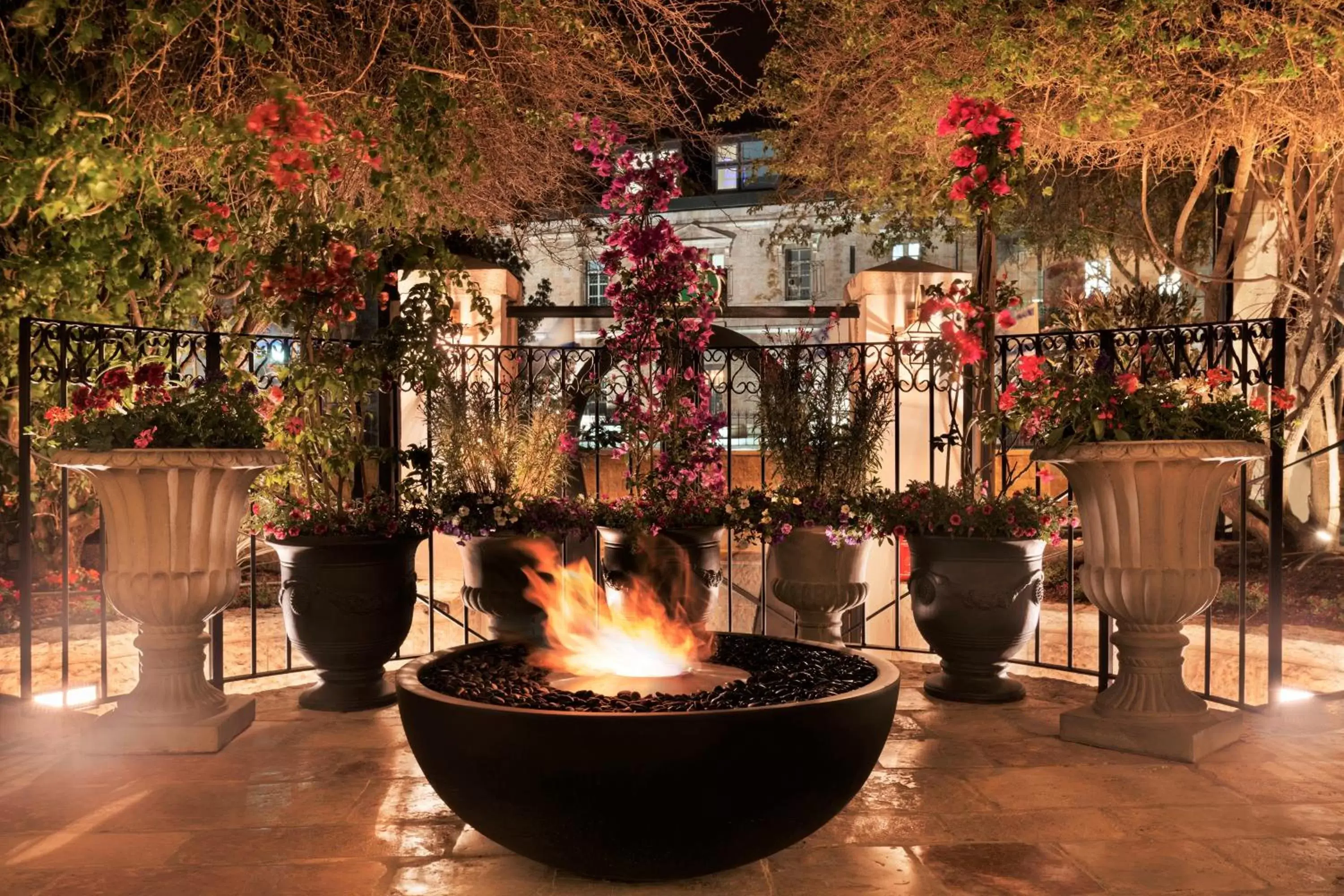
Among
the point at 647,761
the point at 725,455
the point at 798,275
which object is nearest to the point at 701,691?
the point at 647,761

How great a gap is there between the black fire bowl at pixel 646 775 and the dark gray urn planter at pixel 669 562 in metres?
2.33

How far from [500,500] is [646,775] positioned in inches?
110

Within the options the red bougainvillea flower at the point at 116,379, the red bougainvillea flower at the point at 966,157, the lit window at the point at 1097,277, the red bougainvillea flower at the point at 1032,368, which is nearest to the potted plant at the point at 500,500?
the red bougainvillea flower at the point at 116,379

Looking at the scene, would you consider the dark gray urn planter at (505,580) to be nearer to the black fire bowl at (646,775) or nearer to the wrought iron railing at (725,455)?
the wrought iron railing at (725,455)

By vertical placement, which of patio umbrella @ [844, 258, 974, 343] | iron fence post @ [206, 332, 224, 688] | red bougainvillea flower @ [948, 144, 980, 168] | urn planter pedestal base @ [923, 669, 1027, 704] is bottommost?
urn planter pedestal base @ [923, 669, 1027, 704]

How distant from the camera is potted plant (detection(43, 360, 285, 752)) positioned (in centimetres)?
366

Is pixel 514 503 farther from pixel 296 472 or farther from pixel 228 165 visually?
pixel 228 165

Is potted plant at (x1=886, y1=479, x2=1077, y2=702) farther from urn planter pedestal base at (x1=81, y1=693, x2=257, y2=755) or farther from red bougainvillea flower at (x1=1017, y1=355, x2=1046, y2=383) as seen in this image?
urn planter pedestal base at (x1=81, y1=693, x2=257, y2=755)

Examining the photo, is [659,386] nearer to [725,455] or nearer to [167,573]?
[725,455]

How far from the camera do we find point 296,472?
4.60m

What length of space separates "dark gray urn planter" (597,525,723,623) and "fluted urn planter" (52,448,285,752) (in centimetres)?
150

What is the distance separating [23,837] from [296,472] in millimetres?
2013

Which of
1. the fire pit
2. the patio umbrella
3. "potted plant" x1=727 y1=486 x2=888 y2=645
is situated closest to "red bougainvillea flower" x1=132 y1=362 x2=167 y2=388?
the fire pit

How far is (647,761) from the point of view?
7.08 feet
